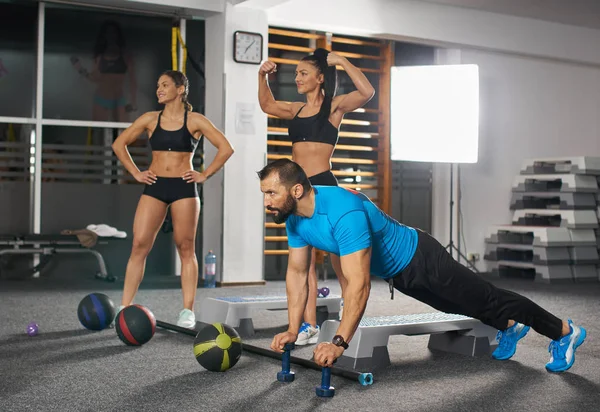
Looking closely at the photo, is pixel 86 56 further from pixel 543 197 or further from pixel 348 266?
pixel 348 266

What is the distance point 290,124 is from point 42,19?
13.4 ft

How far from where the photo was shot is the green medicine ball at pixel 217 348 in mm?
3211

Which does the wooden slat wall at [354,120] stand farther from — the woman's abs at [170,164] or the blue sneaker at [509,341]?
the blue sneaker at [509,341]

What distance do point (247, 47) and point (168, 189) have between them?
2.87 metres

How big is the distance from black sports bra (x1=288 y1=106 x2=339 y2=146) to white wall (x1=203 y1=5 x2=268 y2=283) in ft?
9.61

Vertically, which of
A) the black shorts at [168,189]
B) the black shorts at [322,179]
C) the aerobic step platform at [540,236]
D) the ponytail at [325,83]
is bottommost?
the aerobic step platform at [540,236]

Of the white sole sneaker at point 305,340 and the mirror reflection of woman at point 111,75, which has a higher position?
the mirror reflection of woman at point 111,75

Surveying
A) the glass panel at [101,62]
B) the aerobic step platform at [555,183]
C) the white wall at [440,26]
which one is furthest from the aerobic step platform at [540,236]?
the glass panel at [101,62]

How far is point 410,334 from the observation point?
362 centimetres

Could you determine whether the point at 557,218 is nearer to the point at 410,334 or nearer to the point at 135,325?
the point at 410,334

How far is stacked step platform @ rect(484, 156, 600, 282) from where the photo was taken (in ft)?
25.6

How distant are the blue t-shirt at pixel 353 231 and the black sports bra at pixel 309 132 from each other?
102 cm

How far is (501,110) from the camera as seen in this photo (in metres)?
8.73

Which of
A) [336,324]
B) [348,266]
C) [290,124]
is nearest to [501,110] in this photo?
[290,124]
